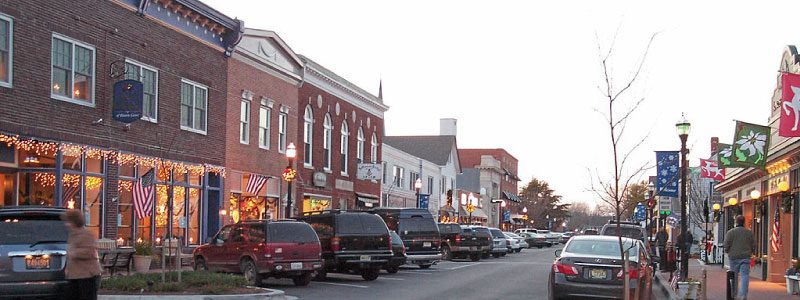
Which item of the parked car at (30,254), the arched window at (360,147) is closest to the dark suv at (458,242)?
the arched window at (360,147)

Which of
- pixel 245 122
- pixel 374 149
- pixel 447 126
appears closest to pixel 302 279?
pixel 245 122

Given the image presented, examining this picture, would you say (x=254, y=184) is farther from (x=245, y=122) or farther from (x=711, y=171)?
(x=711, y=171)

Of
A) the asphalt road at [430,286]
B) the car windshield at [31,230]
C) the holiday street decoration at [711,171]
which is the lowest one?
the asphalt road at [430,286]

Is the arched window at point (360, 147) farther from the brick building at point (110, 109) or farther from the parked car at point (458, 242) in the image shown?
the brick building at point (110, 109)

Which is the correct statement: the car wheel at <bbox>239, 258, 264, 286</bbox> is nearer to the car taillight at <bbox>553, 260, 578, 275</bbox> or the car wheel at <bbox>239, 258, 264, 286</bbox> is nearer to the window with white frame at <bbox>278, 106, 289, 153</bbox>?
the car taillight at <bbox>553, 260, 578, 275</bbox>

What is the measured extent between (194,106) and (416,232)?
8435 millimetres

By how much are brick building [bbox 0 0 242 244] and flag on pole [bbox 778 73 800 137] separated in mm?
12549

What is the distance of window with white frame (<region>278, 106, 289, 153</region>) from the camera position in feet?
126

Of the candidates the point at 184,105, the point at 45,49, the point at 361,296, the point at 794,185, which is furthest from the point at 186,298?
the point at 794,185

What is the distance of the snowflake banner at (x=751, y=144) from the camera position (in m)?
24.4

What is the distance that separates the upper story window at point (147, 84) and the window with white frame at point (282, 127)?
9954 mm

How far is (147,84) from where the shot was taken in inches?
1104

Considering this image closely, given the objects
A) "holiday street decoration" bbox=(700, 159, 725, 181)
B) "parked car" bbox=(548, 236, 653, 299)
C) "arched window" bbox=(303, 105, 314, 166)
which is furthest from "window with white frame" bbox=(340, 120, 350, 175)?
"parked car" bbox=(548, 236, 653, 299)

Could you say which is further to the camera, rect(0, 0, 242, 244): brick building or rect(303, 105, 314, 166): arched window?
rect(303, 105, 314, 166): arched window
